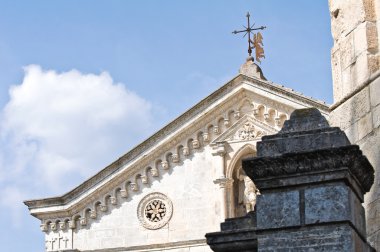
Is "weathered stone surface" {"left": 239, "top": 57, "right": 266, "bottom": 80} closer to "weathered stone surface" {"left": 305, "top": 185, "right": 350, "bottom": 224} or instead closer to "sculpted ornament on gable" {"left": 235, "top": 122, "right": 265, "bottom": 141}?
"sculpted ornament on gable" {"left": 235, "top": 122, "right": 265, "bottom": 141}

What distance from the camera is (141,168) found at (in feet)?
89.4

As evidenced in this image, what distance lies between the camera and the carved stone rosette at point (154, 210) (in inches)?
1059

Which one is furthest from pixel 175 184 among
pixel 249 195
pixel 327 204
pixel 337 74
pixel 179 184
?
pixel 327 204

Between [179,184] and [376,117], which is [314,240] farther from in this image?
[179,184]

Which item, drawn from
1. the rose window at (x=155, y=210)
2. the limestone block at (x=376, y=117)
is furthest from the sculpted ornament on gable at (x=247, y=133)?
the limestone block at (x=376, y=117)

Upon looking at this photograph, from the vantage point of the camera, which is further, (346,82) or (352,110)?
(346,82)

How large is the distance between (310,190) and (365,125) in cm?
171

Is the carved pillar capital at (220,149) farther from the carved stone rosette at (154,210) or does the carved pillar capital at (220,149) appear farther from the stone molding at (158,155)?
the carved stone rosette at (154,210)

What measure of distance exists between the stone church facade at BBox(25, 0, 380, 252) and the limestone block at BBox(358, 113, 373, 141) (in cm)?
1799

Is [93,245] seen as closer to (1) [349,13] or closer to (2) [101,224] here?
(2) [101,224]

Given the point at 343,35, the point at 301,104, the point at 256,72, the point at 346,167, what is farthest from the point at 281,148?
the point at 256,72

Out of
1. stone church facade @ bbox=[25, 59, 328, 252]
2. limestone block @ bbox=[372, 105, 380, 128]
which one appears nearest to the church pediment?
stone church facade @ bbox=[25, 59, 328, 252]

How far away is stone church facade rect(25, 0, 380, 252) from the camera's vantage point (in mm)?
26391

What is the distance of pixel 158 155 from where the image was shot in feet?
89.1
